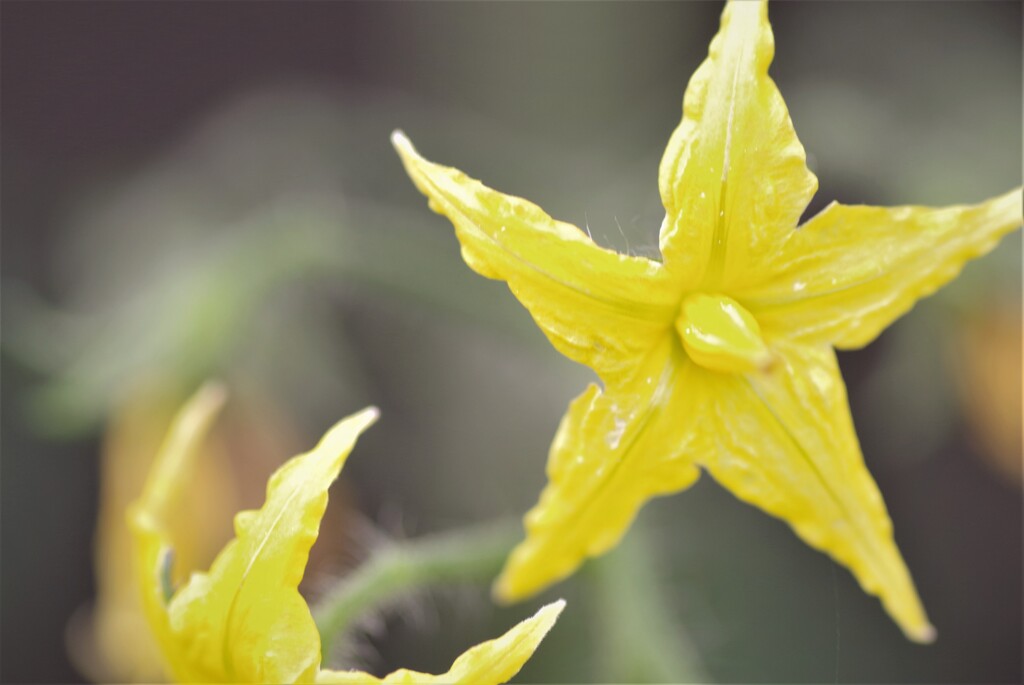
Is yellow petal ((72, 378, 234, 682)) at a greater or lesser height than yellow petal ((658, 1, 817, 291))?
lesser

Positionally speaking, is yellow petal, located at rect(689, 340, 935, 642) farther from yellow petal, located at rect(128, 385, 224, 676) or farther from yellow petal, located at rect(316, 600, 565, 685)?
yellow petal, located at rect(128, 385, 224, 676)

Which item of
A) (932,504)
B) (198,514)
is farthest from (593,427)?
(932,504)

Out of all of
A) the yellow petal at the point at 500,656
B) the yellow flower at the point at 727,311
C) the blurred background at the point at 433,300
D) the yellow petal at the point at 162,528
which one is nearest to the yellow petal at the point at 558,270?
the yellow flower at the point at 727,311

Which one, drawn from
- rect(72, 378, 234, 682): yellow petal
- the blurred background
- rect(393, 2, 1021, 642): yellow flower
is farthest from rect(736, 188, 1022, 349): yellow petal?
rect(72, 378, 234, 682): yellow petal

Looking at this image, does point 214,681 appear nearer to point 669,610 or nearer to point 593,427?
point 593,427

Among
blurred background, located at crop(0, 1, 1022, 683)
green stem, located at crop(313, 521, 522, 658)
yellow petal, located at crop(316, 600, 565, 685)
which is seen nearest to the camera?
yellow petal, located at crop(316, 600, 565, 685)

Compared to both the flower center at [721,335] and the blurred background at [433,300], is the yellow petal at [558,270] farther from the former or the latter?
the blurred background at [433,300]

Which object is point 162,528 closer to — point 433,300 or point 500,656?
point 500,656
